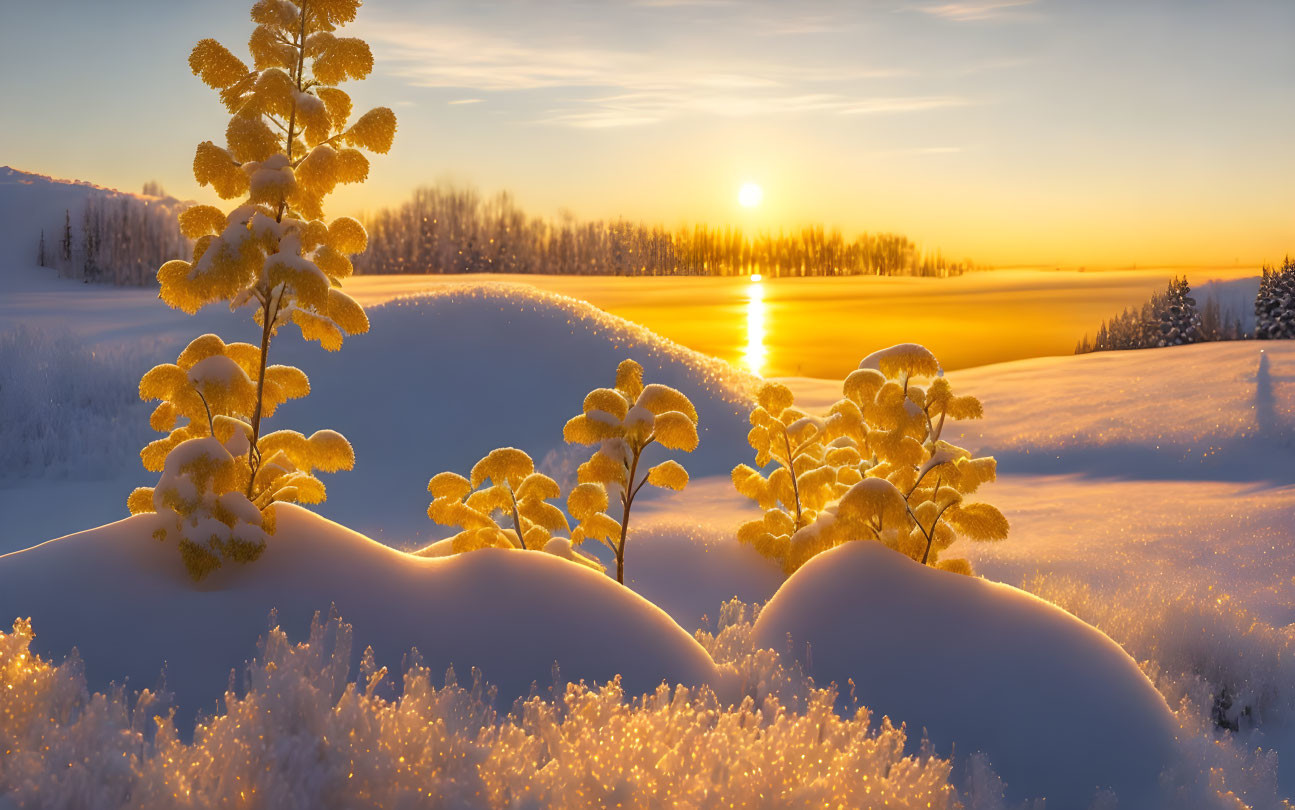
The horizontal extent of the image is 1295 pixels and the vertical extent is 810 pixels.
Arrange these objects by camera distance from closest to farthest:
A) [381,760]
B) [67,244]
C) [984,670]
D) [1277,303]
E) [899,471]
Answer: [381,760] → [984,670] → [899,471] → [1277,303] → [67,244]

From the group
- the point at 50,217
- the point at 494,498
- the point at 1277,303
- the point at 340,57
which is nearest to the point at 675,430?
the point at 494,498

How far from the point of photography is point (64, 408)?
37.6 feet

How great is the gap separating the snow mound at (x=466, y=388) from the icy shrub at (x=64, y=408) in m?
1.96

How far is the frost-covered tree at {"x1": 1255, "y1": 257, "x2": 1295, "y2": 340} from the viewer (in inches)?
943

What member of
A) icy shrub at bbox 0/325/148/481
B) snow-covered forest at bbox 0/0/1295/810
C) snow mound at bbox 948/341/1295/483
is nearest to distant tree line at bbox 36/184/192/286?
icy shrub at bbox 0/325/148/481

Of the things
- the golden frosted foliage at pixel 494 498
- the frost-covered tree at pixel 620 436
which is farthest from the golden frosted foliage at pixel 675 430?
the golden frosted foliage at pixel 494 498

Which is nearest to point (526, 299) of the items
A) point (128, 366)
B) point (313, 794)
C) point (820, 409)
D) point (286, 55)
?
point (820, 409)

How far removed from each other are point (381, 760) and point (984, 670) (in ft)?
8.48

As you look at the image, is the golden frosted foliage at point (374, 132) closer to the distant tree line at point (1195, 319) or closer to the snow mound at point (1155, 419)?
the snow mound at point (1155, 419)

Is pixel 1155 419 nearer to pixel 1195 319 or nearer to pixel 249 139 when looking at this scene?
pixel 249 139

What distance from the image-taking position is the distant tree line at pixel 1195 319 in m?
24.3

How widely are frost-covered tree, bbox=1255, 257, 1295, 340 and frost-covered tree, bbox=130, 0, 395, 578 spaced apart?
26447 mm

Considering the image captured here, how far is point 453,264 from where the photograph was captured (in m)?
36.4

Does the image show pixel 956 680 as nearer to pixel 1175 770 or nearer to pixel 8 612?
pixel 1175 770
